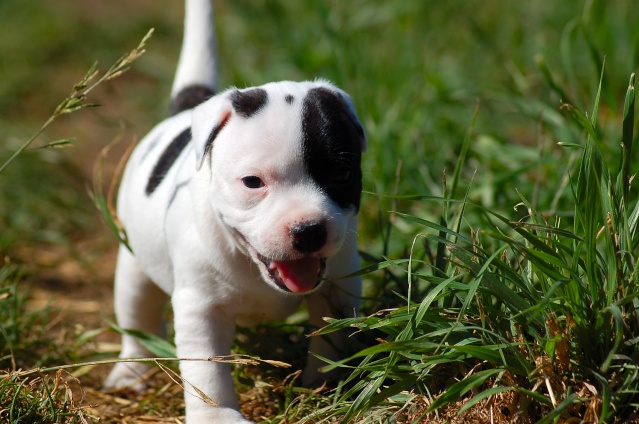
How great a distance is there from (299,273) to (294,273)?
0.02 metres

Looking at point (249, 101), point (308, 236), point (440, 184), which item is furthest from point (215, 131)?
point (440, 184)

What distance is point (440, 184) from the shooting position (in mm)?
4469

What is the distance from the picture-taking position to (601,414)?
7.43ft

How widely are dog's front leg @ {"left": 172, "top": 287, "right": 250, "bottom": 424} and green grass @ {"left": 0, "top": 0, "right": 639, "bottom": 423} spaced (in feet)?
0.65

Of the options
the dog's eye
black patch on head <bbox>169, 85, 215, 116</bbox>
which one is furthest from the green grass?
black patch on head <bbox>169, 85, 215, 116</bbox>

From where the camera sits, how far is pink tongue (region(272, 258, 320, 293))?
8.66 ft

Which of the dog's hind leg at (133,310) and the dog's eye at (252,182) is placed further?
the dog's hind leg at (133,310)

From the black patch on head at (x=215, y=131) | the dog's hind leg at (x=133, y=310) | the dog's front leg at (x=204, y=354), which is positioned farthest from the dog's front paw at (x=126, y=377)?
the black patch on head at (x=215, y=131)

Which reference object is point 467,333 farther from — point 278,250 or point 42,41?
point 42,41

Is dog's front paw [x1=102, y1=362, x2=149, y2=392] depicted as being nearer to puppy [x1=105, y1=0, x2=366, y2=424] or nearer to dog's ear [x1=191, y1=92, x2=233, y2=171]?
puppy [x1=105, y1=0, x2=366, y2=424]

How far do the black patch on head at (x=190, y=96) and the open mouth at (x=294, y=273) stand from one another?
1.26 metres

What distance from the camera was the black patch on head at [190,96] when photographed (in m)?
3.72

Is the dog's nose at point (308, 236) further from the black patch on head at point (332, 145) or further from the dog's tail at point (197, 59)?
the dog's tail at point (197, 59)

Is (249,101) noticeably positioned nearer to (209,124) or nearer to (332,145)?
(209,124)
